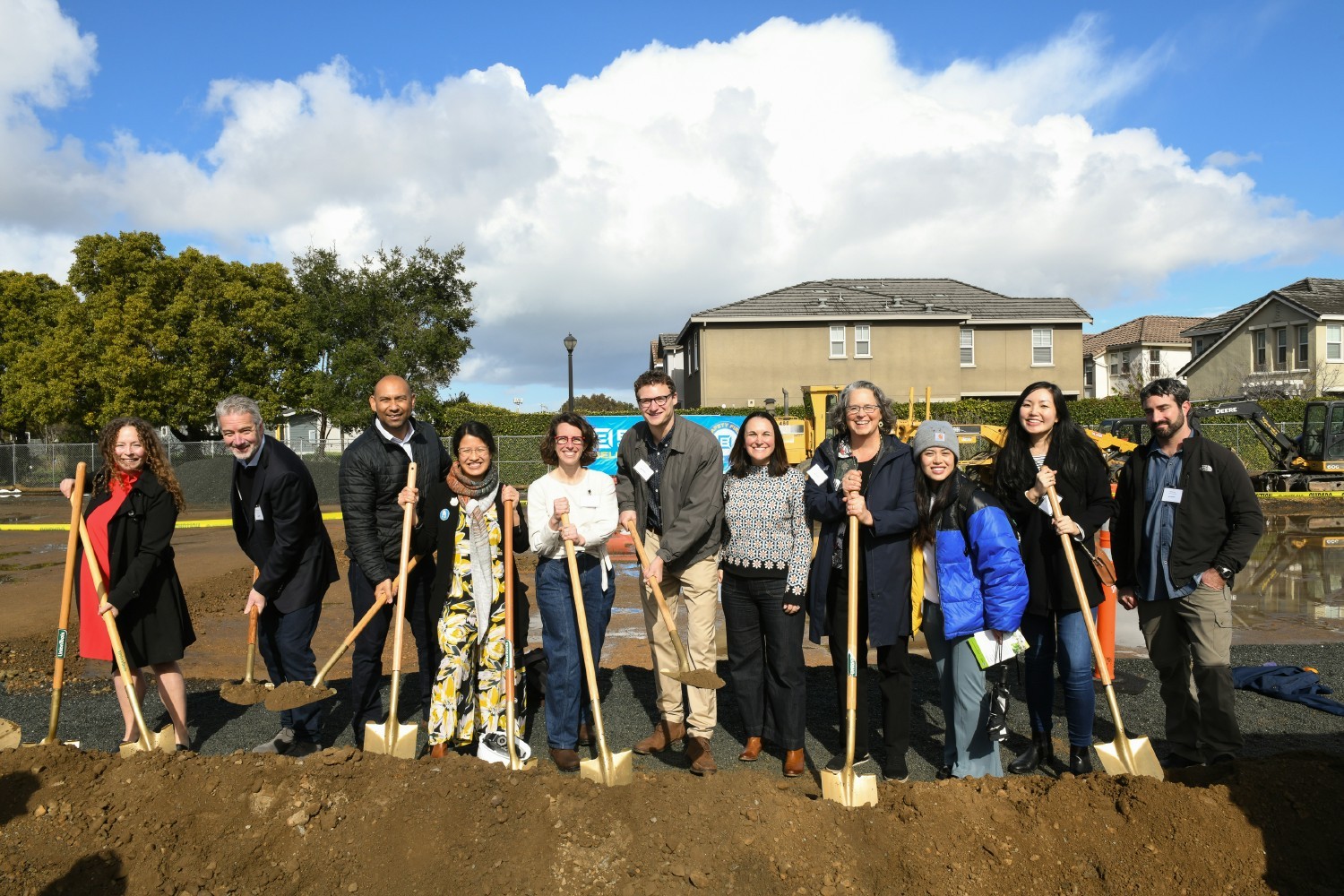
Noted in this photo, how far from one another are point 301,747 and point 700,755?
2.22m

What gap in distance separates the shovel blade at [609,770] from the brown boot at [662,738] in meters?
0.93

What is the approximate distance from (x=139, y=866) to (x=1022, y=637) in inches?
147

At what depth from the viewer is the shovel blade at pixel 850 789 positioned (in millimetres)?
3662

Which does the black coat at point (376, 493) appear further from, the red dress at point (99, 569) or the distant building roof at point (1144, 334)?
the distant building roof at point (1144, 334)

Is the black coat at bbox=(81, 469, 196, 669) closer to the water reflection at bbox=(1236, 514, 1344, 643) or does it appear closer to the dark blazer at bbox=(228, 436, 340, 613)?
the dark blazer at bbox=(228, 436, 340, 613)

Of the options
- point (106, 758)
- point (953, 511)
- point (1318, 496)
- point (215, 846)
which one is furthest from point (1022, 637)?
point (1318, 496)

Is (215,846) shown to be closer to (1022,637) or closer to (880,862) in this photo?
(880,862)

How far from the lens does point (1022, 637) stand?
411 cm

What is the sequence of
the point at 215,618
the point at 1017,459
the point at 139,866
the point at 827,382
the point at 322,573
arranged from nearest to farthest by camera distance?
1. the point at 139,866
2. the point at 1017,459
3. the point at 322,573
4. the point at 215,618
5. the point at 827,382

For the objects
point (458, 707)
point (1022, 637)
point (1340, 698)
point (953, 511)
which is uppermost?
point (953, 511)

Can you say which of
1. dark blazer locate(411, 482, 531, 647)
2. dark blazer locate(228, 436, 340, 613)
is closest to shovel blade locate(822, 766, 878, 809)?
dark blazer locate(411, 482, 531, 647)

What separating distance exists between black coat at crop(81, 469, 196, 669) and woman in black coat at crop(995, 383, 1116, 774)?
4.37 meters

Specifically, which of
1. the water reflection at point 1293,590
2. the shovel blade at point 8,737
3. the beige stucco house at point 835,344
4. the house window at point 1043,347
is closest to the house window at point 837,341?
the beige stucco house at point 835,344

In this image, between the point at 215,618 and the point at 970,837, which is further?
the point at 215,618
